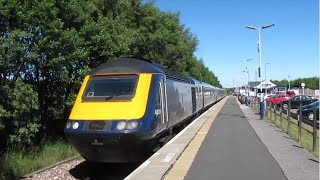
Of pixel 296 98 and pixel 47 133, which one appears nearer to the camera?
pixel 47 133

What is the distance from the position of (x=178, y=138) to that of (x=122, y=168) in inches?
110

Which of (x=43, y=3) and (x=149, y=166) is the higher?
(x=43, y=3)

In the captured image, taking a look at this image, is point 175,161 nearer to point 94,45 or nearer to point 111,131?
point 111,131

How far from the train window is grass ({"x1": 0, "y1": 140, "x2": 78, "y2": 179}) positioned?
324 centimetres

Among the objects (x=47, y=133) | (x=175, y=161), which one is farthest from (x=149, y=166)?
(x=47, y=133)

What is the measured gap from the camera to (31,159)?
16109 millimetres

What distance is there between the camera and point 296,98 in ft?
157

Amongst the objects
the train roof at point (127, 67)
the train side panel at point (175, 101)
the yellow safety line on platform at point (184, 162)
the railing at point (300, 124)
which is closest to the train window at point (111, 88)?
the train roof at point (127, 67)

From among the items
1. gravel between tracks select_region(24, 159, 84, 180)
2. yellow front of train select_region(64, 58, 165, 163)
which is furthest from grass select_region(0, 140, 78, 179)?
yellow front of train select_region(64, 58, 165, 163)

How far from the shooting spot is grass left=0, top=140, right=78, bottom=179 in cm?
1407

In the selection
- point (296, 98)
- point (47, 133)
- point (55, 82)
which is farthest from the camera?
point (296, 98)

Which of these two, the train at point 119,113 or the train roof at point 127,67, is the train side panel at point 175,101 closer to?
the train at point 119,113

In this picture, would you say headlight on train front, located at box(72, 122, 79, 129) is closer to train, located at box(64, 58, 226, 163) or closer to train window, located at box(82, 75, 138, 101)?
train, located at box(64, 58, 226, 163)

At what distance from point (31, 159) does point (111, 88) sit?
4871 mm
